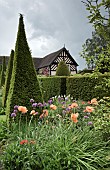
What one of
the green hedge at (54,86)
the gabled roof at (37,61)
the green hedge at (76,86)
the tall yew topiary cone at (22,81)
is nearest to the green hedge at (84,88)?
the green hedge at (76,86)

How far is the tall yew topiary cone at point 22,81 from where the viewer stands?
20.7ft

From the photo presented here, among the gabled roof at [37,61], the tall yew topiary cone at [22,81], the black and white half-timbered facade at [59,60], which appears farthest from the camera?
the gabled roof at [37,61]

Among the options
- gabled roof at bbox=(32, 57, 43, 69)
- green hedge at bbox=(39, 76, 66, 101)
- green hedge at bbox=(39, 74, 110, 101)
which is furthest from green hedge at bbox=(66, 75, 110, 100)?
gabled roof at bbox=(32, 57, 43, 69)

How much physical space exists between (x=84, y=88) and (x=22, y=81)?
17.1 feet

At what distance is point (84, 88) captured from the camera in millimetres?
11180

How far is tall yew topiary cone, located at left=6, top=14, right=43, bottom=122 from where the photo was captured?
6316 mm

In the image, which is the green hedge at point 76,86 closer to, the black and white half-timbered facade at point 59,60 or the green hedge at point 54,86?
the green hedge at point 54,86

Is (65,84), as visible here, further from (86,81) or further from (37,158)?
(37,158)

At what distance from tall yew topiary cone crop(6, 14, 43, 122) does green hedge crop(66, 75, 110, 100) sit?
4.09 meters

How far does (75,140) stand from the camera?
3871 mm

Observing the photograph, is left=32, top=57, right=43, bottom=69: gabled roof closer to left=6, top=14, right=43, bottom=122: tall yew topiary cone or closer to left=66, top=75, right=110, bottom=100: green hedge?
left=66, top=75, right=110, bottom=100: green hedge

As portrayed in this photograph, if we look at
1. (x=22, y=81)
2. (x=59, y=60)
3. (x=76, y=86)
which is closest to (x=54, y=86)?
(x=76, y=86)

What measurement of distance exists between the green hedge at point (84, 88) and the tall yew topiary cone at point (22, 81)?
4.09 meters

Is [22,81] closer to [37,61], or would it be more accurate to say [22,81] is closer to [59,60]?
[59,60]
